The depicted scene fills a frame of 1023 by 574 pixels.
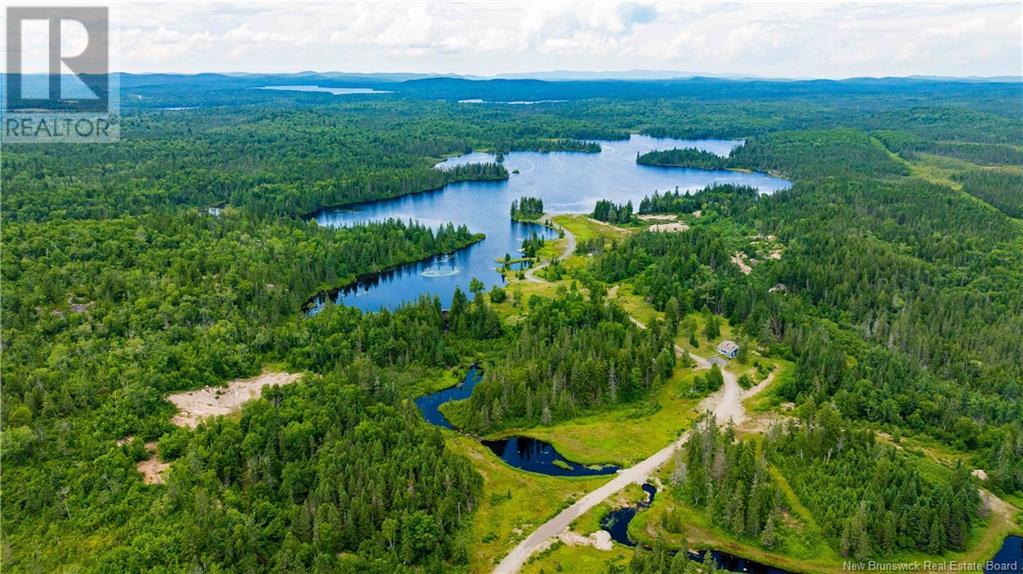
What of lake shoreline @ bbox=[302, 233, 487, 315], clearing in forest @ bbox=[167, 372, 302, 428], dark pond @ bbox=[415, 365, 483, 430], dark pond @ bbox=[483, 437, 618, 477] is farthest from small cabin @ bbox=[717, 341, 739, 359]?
lake shoreline @ bbox=[302, 233, 487, 315]

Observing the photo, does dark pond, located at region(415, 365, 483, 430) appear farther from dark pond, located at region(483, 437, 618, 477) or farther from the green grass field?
dark pond, located at region(483, 437, 618, 477)

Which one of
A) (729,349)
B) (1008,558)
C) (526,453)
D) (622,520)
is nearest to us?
(1008,558)

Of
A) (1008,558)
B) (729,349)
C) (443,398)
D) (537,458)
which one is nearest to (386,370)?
(443,398)

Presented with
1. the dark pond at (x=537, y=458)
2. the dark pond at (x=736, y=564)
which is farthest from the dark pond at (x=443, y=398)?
the dark pond at (x=736, y=564)

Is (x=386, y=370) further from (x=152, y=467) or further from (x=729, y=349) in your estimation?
(x=729, y=349)

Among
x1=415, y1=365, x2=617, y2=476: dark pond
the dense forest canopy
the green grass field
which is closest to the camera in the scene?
the dense forest canopy

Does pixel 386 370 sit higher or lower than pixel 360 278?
lower

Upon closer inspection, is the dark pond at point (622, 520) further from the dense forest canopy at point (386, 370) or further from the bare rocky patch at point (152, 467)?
the bare rocky patch at point (152, 467)
